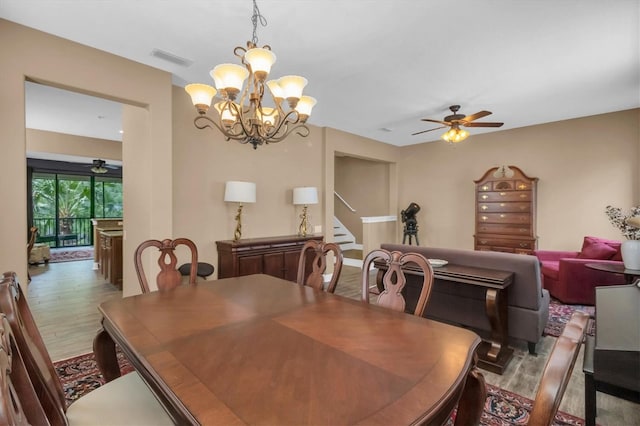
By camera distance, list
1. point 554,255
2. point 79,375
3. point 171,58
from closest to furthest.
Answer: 1. point 79,375
2. point 171,58
3. point 554,255

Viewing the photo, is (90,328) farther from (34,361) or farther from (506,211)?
(506,211)

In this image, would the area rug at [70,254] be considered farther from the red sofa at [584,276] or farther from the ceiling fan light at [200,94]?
the red sofa at [584,276]

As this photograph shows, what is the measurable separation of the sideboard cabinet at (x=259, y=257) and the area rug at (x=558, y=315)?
121 inches

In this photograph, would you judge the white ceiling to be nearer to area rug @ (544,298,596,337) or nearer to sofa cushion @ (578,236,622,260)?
sofa cushion @ (578,236,622,260)

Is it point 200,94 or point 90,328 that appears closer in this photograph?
point 200,94

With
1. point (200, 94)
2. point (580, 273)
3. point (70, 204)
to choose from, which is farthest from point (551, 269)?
point (70, 204)

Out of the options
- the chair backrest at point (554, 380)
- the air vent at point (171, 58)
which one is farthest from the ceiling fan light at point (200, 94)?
the chair backrest at point (554, 380)

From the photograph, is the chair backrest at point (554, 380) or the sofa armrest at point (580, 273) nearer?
the chair backrest at point (554, 380)

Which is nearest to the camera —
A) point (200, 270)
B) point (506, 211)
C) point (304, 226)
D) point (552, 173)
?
point (200, 270)

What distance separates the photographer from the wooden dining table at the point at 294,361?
851 mm

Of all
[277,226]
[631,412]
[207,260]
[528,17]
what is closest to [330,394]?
[631,412]

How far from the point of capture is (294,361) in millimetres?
1106

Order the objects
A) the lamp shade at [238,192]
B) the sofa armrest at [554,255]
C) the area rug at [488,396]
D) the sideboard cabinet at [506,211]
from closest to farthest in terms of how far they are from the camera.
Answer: the area rug at [488,396] → the lamp shade at [238,192] → the sofa armrest at [554,255] → the sideboard cabinet at [506,211]

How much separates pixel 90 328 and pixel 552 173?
708 centimetres
